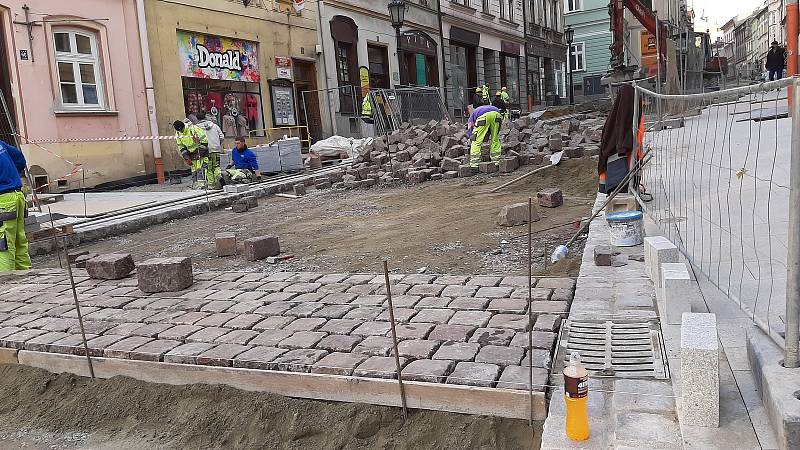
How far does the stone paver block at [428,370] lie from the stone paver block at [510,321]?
595 millimetres

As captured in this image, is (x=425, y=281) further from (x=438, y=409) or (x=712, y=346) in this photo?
(x=712, y=346)

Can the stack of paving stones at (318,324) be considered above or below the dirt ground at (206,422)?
above

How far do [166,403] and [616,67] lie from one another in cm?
1313

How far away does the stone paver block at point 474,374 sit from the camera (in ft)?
10.2

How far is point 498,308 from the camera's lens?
13.6 ft

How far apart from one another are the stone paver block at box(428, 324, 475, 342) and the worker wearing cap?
29.3 feet

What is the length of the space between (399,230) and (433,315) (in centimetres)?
351

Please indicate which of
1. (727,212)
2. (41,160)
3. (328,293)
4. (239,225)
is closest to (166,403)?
(328,293)

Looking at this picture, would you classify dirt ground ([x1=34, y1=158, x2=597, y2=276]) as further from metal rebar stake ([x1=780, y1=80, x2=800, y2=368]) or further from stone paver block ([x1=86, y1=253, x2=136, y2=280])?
metal rebar stake ([x1=780, y1=80, x2=800, y2=368])

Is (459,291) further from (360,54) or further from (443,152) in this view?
(360,54)

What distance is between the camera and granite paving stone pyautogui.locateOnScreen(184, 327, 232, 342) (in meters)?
4.06

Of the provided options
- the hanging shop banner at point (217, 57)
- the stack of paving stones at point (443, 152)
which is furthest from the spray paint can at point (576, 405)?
the hanging shop banner at point (217, 57)

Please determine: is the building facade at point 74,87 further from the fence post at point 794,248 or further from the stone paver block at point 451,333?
the fence post at point 794,248

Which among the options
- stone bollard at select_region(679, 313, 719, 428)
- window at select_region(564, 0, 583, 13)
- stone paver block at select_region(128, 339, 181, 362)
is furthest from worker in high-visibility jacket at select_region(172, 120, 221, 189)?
window at select_region(564, 0, 583, 13)
